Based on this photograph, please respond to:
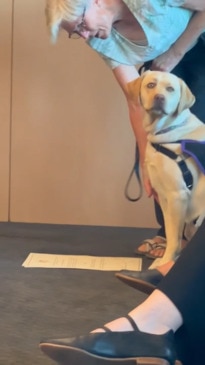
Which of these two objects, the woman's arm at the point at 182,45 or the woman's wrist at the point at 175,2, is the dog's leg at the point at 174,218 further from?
the woman's wrist at the point at 175,2

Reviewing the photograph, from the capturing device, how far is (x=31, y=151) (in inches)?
118

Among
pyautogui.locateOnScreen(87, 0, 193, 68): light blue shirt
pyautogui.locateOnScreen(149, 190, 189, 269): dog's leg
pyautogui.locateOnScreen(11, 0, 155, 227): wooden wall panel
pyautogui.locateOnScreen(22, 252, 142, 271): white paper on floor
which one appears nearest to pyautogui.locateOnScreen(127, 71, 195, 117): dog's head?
pyautogui.locateOnScreen(87, 0, 193, 68): light blue shirt

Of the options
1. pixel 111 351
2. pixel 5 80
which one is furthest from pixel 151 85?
pixel 5 80

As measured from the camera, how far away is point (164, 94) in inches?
71.1

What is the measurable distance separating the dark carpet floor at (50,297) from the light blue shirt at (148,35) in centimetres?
68

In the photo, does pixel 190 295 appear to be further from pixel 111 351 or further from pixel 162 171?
pixel 162 171

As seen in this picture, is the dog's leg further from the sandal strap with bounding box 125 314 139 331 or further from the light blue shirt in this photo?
the sandal strap with bounding box 125 314 139 331

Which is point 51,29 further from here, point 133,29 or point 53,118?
point 53,118

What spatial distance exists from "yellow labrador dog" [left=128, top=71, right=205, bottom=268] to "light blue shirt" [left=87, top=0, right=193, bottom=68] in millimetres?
116

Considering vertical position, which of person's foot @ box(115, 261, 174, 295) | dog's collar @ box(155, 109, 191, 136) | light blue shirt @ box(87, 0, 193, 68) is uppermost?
A: light blue shirt @ box(87, 0, 193, 68)

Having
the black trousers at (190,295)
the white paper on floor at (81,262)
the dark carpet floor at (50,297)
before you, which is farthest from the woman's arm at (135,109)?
the black trousers at (190,295)

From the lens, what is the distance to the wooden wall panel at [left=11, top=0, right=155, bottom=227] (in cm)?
293

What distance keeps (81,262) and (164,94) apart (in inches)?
24.5

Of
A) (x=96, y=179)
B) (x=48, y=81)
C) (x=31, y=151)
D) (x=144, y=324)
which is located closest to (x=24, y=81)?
(x=48, y=81)
